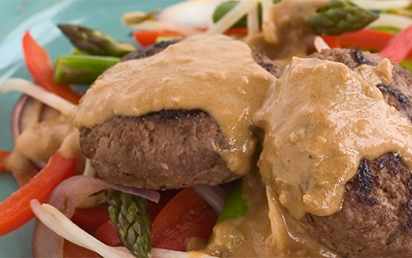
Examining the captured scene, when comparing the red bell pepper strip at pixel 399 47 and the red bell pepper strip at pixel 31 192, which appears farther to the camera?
the red bell pepper strip at pixel 399 47

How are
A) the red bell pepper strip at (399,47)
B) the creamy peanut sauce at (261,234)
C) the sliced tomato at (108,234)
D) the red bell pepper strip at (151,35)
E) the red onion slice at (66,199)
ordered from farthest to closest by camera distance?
the red bell pepper strip at (151,35)
the red bell pepper strip at (399,47)
the sliced tomato at (108,234)
the red onion slice at (66,199)
the creamy peanut sauce at (261,234)

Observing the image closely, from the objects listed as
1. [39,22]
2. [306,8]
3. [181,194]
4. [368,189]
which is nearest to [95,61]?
[39,22]

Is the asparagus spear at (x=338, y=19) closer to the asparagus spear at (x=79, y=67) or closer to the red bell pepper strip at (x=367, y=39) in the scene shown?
the red bell pepper strip at (x=367, y=39)

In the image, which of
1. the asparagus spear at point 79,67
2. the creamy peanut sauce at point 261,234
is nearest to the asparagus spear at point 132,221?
the creamy peanut sauce at point 261,234

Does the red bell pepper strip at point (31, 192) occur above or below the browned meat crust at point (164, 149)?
below

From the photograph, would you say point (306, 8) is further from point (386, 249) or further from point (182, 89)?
point (386, 249)

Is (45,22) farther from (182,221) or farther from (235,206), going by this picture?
(235,206)
